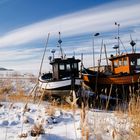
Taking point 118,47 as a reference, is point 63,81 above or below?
below

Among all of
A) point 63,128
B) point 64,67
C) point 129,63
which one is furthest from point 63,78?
point 63,128

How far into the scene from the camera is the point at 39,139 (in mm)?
5039

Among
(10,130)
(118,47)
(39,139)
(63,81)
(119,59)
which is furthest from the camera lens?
(118,47)

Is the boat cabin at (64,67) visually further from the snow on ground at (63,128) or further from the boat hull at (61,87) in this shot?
the snow on ground at (63,128)

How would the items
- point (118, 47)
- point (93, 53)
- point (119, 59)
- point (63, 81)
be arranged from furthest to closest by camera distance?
point (93, 53) < point (118, 47) < point (119, 59) < point (63, 81)

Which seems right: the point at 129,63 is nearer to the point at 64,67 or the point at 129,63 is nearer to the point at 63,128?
the point at 64,67

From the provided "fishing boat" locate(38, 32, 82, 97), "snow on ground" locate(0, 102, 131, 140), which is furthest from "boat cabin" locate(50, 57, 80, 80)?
"snow on ground" locate(0, 102, 131, 140)

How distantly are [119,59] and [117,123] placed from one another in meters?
14.2

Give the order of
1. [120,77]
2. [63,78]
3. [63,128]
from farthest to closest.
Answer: [63,78]
[120,77]
[63,128]

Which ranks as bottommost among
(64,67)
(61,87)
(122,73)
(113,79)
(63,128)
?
(61,87)

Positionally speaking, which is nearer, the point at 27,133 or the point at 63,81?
the point at 27,133

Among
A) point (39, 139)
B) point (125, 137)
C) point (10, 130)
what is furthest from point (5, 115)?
point (125, 137)

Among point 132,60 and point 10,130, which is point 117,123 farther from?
point 132,60

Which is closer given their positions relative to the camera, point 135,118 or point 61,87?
point 135,118
